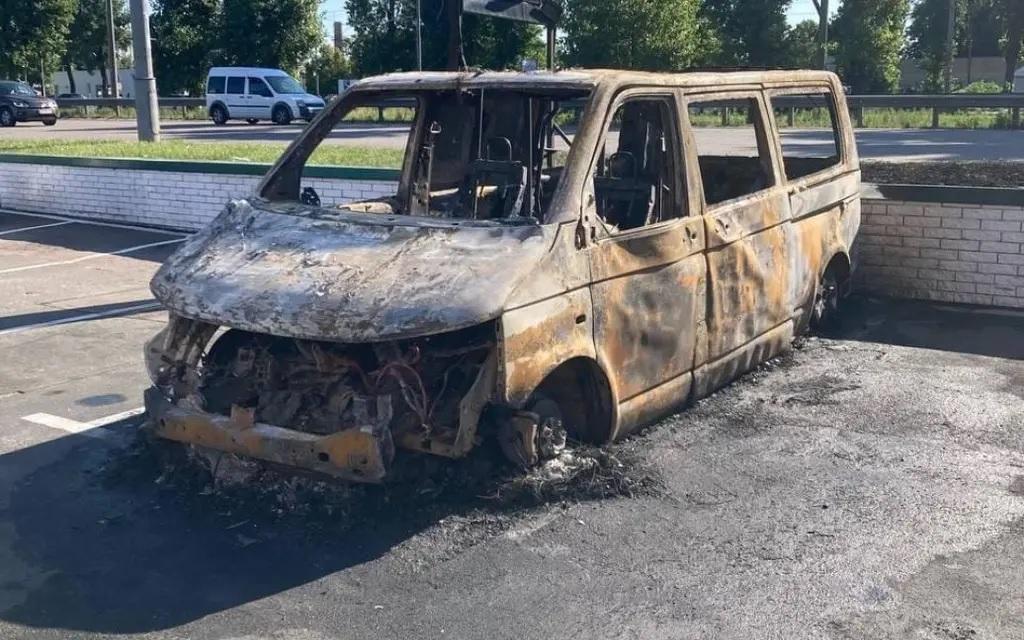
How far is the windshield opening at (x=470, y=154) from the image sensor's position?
253 inches

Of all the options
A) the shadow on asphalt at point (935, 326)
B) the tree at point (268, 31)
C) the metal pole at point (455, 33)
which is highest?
the tree at point (268, 31)

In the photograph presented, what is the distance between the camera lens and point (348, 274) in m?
5.03

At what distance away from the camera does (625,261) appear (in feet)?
18.2

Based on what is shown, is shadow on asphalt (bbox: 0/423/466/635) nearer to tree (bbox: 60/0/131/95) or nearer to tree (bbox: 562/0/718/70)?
tree (bbox: 562/0/718/70)

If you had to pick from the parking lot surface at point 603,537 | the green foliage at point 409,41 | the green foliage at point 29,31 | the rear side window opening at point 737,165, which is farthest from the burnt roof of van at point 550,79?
the green foliage at point 29,31

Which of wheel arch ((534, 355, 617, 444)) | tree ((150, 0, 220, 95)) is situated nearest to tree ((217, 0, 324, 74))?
tree ((150, 0, 220, 95))

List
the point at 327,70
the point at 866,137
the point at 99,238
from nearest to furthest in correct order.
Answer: the point at 99,238 < the point at 866,137 < the point at 327,70

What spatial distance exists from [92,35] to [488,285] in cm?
6591

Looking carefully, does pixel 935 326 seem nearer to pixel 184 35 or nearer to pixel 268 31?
pixel 268 31

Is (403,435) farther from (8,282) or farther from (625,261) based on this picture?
(8,282)

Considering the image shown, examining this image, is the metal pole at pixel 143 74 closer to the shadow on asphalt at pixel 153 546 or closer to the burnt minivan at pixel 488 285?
the burnt minivan at pixel 488 285

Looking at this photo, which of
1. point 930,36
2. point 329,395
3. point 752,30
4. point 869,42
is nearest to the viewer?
point 329,395

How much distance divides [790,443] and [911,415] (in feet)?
3.07

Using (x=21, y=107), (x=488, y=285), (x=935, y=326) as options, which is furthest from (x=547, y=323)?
(x=21, y=107)
